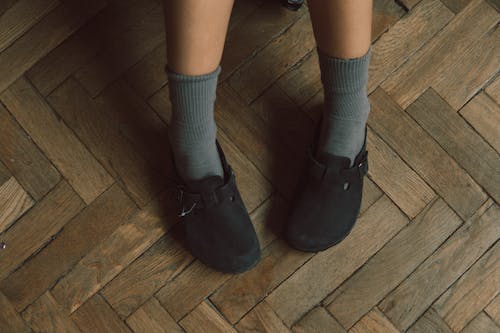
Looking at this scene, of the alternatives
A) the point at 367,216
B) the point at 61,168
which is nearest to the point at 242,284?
the point at 367,216

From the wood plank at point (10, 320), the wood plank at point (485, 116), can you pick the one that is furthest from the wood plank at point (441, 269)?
the wood plank at point (10, 320)

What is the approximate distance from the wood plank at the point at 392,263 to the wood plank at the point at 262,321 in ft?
0.28

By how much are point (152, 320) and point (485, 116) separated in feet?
2.19

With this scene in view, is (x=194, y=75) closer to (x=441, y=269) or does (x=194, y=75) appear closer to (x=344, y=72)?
(x=344, y=72)

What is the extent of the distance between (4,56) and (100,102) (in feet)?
0.63

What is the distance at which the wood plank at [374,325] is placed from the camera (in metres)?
0.96

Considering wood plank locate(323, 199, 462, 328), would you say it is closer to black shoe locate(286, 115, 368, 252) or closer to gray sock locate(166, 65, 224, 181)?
black shoe locate(286, 115, 368, 252)

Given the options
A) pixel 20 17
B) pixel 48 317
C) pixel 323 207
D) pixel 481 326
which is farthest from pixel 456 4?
pixel 48 317

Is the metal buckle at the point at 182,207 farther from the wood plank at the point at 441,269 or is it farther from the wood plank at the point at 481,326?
the wood plank at the point at 481,326

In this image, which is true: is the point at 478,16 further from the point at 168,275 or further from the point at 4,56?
the point at 4,56

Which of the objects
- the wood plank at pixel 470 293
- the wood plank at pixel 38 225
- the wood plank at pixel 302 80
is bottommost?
the wood plank at pixel 470 293

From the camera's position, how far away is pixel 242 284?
A: 977 millimetres

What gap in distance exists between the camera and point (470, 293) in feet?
3.20

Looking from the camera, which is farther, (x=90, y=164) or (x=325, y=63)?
(x=90, y=164)
